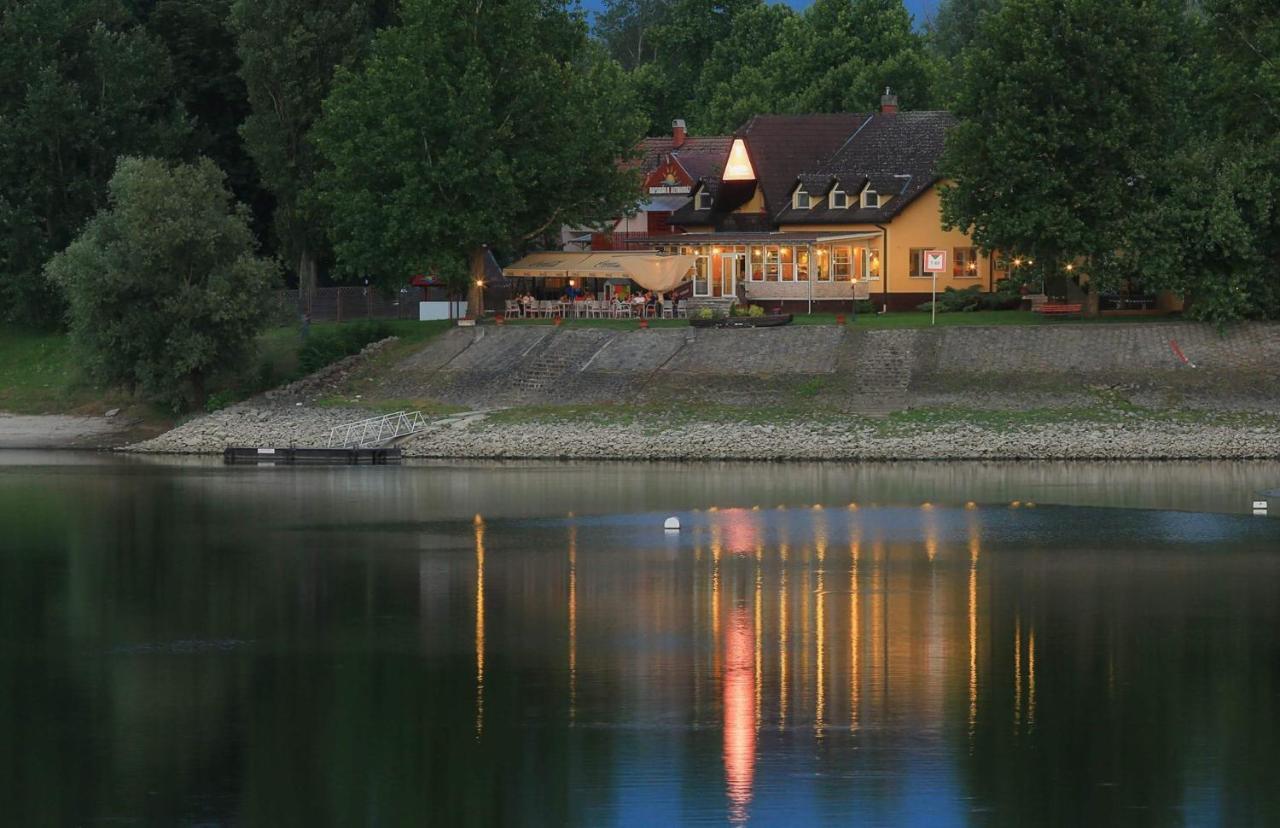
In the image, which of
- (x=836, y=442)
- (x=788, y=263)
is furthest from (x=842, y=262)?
(x=836, y=442)

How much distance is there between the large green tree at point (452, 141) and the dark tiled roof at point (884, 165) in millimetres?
9208

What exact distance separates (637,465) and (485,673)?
30879mm

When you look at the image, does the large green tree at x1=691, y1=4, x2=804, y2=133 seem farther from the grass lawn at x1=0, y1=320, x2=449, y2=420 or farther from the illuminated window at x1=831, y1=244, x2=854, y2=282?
the grass lawn at x1=0, y1=320, x2=449, y2=420

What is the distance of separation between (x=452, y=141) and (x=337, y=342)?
350 inches

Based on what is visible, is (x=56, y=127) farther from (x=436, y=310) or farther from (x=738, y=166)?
(x=738, y=166)

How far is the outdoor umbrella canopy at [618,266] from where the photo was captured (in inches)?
3145

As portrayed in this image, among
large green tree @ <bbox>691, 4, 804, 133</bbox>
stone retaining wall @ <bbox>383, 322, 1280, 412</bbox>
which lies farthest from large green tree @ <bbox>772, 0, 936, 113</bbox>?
stone retaining wall @ <bbox>383, 322, 1280, 412</bbox>

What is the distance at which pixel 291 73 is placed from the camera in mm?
79562

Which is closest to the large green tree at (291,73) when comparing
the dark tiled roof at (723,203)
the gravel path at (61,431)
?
the gravel path at (61,431)

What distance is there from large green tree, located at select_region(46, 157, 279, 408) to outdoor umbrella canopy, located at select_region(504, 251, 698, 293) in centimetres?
1464

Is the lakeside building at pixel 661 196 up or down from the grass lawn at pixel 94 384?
up

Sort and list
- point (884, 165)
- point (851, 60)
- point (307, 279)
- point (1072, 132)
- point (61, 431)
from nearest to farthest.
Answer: point (1072, 132)
point (61, 431)
point (884, 165)
point (307, 279)
point (851, 60)

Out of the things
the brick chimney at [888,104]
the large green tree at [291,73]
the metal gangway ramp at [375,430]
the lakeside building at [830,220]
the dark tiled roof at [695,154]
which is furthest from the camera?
the dark tiled roof at [695,154]

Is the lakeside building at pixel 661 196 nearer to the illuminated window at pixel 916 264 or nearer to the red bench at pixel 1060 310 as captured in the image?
the illuminated window at pixel 916 264
